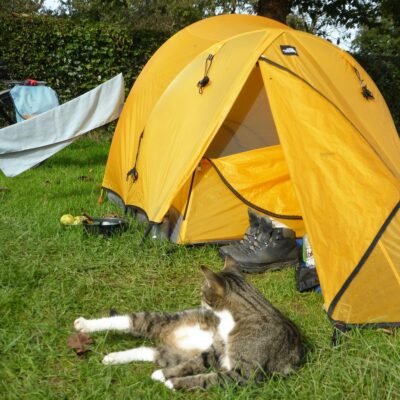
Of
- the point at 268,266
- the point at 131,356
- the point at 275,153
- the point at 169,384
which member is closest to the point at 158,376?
the point at 169,384

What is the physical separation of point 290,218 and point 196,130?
1.05m

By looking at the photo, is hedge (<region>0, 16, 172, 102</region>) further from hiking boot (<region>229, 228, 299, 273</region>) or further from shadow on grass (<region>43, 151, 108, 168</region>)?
hiking boot (<region>229, 228, 299, 273</region>)

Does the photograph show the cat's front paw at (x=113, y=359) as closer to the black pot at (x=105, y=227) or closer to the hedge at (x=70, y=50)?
the black pot at (x=105, y=227)

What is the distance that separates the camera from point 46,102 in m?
5.89

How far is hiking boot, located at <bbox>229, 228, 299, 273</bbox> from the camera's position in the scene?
353 cm

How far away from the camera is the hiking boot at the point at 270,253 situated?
353cm

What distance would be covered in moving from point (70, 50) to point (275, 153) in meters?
4.75

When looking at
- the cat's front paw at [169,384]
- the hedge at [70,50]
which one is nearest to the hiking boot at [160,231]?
the cat's front paw at [169,384]

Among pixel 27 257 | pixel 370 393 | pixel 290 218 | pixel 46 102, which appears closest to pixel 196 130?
pixel 290 218

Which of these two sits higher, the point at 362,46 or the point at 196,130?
the point at 196,130

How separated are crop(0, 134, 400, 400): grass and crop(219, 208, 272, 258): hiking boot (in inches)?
4.3

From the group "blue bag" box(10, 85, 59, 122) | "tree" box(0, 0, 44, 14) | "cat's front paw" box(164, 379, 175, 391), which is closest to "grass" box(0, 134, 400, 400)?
"cat's front paw" box(164, 379, 175, 391)

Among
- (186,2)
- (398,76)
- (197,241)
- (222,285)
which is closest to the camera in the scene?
(222,285)

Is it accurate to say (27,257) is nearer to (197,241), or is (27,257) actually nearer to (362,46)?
(197,241)
